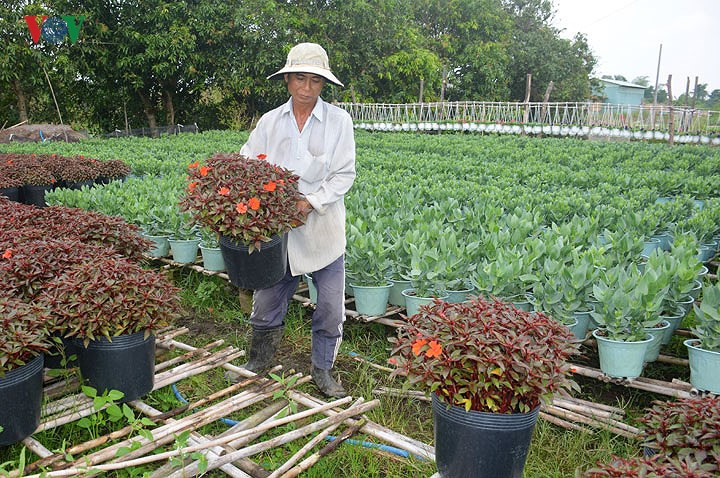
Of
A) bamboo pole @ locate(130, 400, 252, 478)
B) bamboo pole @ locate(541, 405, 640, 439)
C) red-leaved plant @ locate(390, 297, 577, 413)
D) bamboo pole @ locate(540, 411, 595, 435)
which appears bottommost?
bamboo pole @ locate(130, 400, 252, 478)

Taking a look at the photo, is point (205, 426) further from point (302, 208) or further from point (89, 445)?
point (302, 208)

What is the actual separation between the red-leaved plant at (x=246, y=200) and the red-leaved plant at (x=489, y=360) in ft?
3.80

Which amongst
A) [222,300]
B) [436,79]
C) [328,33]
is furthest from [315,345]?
[436,79]

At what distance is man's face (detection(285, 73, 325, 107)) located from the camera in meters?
Result: 3.22

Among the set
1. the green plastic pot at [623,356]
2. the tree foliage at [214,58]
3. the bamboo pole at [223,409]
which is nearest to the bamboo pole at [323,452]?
the bamboo pole at [223,409]

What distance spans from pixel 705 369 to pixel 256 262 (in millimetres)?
2463

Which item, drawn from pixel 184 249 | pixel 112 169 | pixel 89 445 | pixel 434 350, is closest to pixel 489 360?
pixel 434 350

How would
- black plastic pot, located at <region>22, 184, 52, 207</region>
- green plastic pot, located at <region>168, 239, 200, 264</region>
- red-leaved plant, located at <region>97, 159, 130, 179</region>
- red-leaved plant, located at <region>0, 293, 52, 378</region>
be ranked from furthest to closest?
red-leaved plant, located at <region>97, 159, 130, 179</region>
black plastic pot, located at <region>22, 184, 52, 207</region>
green plastic pot, located at <region>168, 239, 200, 264</region>
red-leaved plant, located at <region>0, 293, 52, 378</region>

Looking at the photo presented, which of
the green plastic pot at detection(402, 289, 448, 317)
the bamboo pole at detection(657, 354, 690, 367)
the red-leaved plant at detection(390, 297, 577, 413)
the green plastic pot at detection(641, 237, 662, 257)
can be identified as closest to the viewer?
the red-leaved plant at detection(390, 297, 577, 413)

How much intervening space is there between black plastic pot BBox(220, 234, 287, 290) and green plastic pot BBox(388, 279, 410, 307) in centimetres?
118

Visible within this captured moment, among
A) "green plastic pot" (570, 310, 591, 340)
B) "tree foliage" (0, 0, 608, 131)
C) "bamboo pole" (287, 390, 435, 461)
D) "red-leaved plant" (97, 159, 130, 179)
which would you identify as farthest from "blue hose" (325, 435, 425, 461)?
"tree foliage" (0, 0, 608, 131)

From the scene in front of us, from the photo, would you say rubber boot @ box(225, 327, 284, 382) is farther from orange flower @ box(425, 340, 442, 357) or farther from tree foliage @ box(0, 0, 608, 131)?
tree foliage @ box(0, 0, 608, 131)

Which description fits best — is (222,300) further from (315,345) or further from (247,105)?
(247,105)

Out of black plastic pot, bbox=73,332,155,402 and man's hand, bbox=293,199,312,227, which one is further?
man's hand, bbox=293,199,312,227
